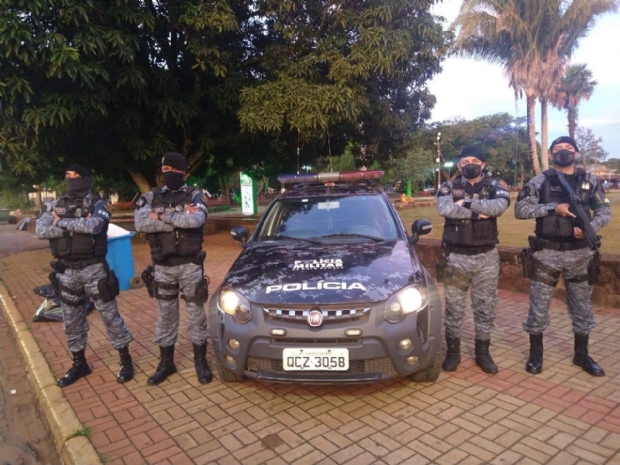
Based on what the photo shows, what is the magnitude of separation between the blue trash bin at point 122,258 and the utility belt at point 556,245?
Result: 17.6 feet

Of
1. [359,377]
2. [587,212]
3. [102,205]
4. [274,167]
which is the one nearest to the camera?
[359,377]

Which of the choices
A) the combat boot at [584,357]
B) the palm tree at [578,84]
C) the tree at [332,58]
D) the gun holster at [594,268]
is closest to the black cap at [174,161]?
the gun holster at [594,268]

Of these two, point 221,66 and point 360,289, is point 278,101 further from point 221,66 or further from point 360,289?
point 360,289

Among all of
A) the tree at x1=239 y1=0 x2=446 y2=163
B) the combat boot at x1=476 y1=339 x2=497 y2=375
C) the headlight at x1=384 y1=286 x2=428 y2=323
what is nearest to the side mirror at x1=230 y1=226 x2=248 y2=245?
the headlight at x1=384 y1=286 x2=428 y2=323

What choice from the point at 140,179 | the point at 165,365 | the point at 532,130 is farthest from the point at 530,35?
the point at 165,365

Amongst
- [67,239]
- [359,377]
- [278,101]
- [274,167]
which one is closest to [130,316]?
[67,239]

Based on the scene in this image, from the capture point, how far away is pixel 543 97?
20.4 metres

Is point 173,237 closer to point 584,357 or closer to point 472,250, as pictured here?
point 472,250

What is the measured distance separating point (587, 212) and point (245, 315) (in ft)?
9.41

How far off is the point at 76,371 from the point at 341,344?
8.34ft

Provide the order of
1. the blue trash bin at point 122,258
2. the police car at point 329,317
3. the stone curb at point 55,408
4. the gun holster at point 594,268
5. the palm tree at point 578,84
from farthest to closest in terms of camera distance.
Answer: the palm tree at point 578,84
the blue trash bin at point 122,258
the gun holster at point 594,268
the police car at point 329,317
the stone curb at point 55,408

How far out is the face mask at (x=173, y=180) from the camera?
3775mm

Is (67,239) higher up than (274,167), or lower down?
lower down

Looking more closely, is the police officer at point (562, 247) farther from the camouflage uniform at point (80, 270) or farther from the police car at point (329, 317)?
the camouflage uniform at point (80, 270)
